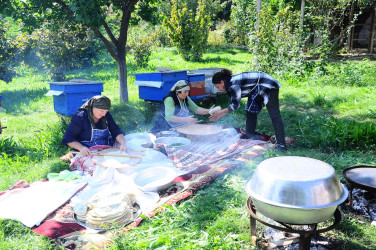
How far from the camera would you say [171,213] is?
323cm

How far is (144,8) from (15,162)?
4.99 meters

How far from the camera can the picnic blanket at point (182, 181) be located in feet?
9.63

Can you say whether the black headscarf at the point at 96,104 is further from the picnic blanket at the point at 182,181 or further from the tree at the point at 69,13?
the tree at the point at 69,13

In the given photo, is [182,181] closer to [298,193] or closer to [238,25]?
[298,193]

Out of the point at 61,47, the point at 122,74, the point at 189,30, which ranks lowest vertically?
the point at 122,74

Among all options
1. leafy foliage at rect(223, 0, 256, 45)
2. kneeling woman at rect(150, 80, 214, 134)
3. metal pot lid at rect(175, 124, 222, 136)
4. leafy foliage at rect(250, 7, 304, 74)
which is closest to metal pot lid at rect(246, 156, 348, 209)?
metal pot lid at rect(175, 124, 222, 136)

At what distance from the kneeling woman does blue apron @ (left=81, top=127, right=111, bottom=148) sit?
125cm

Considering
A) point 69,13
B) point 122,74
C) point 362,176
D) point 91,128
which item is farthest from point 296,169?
point 69,13

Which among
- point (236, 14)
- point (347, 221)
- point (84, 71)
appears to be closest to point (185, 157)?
point (347, 221)

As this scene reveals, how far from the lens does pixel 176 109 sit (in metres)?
5.78

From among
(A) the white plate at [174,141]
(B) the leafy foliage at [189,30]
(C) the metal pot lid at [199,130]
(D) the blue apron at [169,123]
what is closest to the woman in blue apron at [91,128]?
(A) the white plate at [174,141]

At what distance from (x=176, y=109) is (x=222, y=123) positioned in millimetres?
1516

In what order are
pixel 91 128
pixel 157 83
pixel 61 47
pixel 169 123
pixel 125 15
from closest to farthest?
pixel 91 128 < pixel 169 123 < pixel 157 83 < pixel 125 15 < pixel 61 47

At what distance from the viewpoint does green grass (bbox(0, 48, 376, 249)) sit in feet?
9.38
